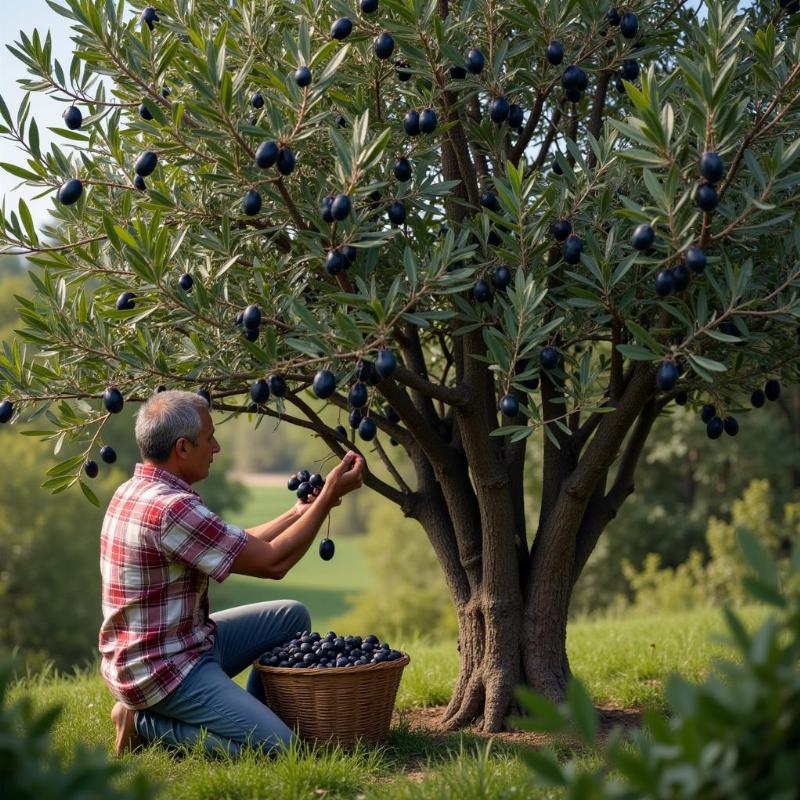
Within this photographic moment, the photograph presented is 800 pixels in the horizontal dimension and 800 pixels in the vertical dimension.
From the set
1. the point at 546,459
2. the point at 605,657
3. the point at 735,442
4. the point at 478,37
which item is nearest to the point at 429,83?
the point at 478,37

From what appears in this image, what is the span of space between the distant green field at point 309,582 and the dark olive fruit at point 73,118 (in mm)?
29120

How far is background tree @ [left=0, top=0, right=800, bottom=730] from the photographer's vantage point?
9.91ft

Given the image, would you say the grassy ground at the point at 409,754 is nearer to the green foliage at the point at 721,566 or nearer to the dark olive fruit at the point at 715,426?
the dark olive fruit at the point at 715,426

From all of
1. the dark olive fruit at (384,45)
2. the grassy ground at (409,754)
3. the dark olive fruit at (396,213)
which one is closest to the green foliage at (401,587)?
the grassy ground at (409,754)

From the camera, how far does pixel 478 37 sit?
373 cm

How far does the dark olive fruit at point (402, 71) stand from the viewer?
3.45 meters

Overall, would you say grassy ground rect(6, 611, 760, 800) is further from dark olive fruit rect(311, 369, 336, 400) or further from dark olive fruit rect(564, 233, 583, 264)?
dark olive fruit rect(564, 233, 583, 264)

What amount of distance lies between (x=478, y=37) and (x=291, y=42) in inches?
37.4

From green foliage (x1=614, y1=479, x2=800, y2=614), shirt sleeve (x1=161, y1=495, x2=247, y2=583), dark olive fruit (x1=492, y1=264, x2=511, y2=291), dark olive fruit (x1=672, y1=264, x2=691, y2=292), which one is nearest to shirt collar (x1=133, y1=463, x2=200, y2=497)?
shirt sleeve (x1=161, y1=495, x2=247, y2=583)

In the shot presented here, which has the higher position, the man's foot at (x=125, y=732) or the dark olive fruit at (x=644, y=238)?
the dark olive fruit at (x=644, y=238)

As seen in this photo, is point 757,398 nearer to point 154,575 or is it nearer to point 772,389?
point 772,389

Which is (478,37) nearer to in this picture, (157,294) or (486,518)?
(157,294)

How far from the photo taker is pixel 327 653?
3.77 metres

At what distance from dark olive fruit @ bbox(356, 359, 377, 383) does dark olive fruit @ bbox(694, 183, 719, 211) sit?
1081 millimetres
